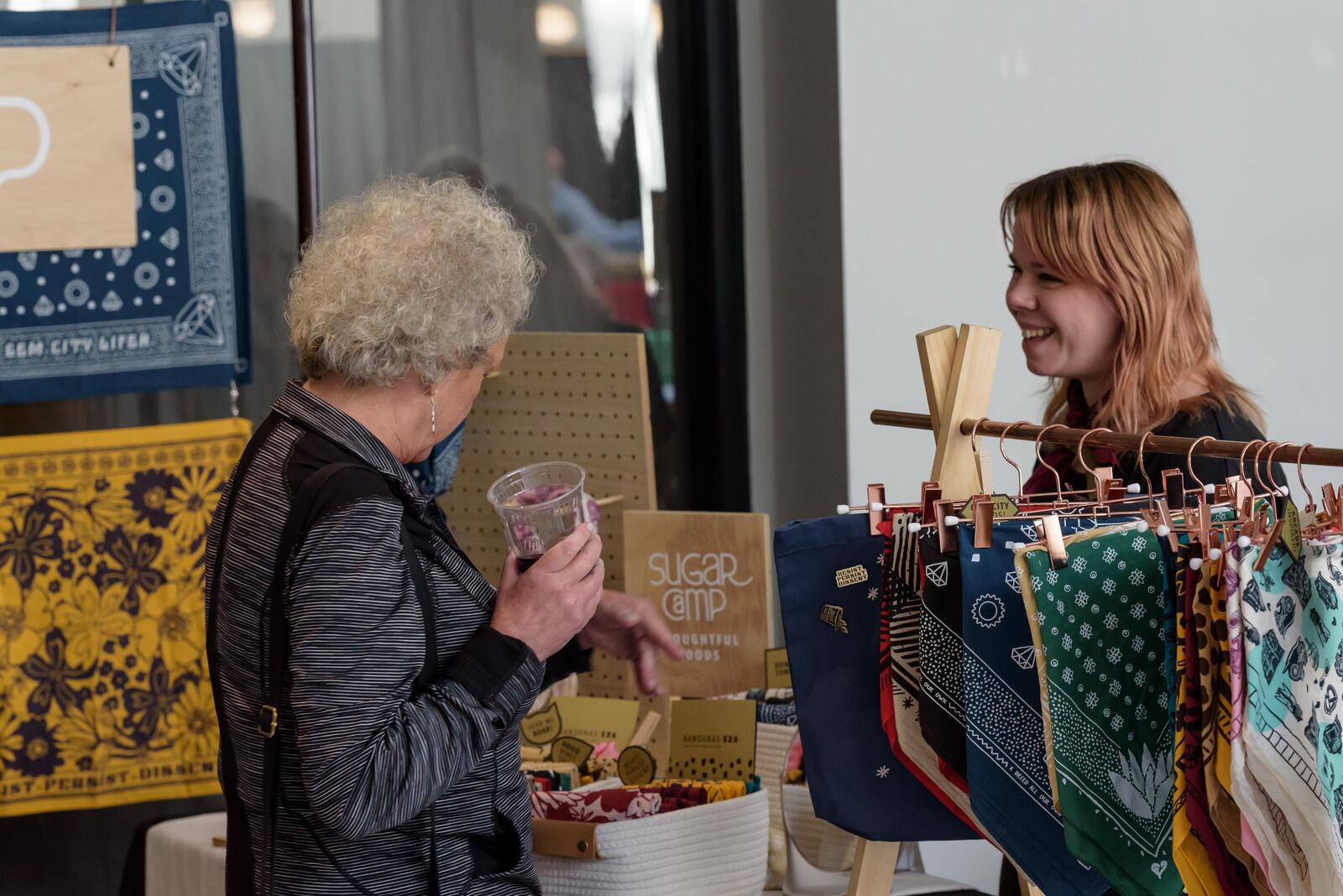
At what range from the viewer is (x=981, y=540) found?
4.74ft

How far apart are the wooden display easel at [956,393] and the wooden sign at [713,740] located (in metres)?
0.38

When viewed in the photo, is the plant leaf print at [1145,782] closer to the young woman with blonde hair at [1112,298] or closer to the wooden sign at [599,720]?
the young woman with blonde hair at [1112,298]

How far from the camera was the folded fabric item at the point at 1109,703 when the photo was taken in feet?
4.35

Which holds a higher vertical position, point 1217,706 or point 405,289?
point 405,289

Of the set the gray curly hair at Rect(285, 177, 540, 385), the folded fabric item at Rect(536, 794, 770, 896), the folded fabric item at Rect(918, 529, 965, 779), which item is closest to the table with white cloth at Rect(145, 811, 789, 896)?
the folded fabric item at Rect(536, 794, 770, 896)

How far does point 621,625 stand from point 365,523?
0.59 meters

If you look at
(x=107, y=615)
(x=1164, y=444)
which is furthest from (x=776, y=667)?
(x=107, y=615)

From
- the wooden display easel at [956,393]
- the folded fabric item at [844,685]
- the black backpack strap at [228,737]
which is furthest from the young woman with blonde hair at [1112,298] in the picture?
the black backpack strap at [228,737]

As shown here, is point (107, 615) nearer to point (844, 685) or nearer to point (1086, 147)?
point (844, 685)

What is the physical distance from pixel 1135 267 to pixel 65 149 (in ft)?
6.76

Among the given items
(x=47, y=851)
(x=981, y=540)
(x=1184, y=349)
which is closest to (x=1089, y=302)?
(x=1184, y=349)

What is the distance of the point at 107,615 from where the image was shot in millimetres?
2775

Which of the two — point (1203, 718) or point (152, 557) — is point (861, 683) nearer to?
point (1203, 718)

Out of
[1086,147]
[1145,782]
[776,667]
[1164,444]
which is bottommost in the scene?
[776,667]
